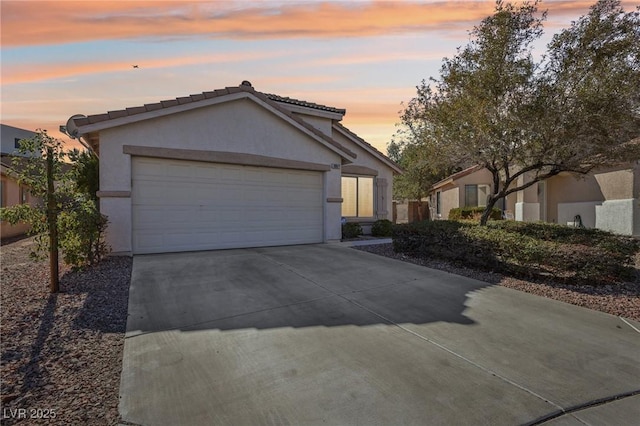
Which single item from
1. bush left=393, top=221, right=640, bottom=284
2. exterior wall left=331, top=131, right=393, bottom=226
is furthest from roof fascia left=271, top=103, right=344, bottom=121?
bush left=393, top=221, right=640, bottom=284

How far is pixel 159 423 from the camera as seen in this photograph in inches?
96.9

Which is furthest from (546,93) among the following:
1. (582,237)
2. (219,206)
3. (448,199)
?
(448,199)

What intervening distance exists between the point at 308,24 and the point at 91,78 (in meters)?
5.36

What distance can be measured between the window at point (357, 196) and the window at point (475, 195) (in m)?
9.45

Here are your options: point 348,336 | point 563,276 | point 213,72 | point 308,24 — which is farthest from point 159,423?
point 213,72

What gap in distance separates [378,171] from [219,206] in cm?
831

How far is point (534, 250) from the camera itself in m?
6.42

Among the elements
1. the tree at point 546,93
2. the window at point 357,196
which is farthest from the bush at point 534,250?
the window at point 357,196

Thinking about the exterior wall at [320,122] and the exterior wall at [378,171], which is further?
the exterior wall at [378,171]

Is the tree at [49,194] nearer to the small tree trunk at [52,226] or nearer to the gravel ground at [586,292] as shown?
the small tree trunk at [52,226]

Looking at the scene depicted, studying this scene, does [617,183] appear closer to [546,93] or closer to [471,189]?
[471,189]

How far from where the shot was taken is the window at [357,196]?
48.1ft

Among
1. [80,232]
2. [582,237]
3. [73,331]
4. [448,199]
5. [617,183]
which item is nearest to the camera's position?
[73,331]

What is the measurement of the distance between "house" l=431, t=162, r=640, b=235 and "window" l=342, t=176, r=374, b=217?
14.8 ft
